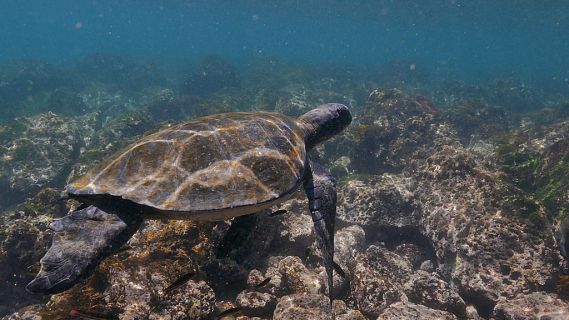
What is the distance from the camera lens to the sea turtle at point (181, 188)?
361 centimetres

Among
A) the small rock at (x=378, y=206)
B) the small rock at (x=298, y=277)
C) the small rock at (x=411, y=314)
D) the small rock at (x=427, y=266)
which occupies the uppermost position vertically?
the small rock at (x=411, y=314)

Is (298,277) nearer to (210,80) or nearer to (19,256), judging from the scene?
(19,256)

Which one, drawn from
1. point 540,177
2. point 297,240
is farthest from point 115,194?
point 540,177

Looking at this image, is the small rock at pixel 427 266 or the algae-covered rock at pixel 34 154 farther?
the algae-covered rock at pixel 34 154

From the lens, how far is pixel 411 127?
1281 centimetres

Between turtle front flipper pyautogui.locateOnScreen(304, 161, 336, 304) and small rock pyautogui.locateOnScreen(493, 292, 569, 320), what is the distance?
2.74m

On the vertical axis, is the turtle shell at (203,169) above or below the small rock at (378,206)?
above

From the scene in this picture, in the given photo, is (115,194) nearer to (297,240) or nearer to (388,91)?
(297,240)

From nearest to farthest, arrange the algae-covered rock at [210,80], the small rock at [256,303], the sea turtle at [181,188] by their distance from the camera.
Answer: the sea turtle at [181,188]
the small rock at [256,303]
the algae-covered rock at [210,80]

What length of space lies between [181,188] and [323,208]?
218cm

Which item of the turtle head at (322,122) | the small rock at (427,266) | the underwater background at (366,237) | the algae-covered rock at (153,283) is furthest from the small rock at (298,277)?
the small rock at (427,266)

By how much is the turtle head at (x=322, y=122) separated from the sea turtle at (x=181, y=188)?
1436 mm

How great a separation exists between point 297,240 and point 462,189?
4136 millimetres

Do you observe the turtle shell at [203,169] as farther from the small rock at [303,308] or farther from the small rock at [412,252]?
the small rock at [412,252]
